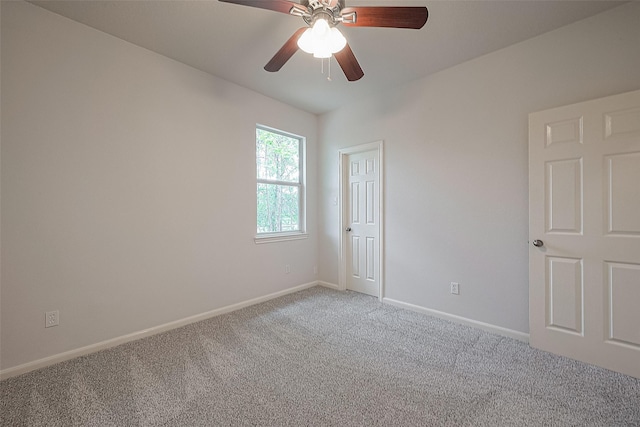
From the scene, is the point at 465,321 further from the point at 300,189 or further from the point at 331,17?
the point at 331,17

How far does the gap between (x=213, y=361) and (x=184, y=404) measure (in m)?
0.45

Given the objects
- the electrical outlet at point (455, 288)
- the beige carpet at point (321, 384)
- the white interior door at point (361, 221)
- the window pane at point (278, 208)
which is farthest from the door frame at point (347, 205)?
the beige carpet at point (321, 384)

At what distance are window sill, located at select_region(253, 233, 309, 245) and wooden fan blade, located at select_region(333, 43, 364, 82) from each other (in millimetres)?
2152

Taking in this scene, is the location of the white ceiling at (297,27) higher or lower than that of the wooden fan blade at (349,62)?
higher

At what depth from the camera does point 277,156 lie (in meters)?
3.73

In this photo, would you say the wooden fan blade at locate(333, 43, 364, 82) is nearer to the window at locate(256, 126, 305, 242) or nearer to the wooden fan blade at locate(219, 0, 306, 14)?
the wooden fan blade at locate(219, 0, 306, 14)

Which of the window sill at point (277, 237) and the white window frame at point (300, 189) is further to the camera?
the white window frame at point (300, 189)

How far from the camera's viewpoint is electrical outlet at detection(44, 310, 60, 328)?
2.00 metres

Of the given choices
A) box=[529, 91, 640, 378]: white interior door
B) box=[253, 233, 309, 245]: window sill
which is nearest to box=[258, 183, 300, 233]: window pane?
box=[253, 233, 309, 245]: window sill

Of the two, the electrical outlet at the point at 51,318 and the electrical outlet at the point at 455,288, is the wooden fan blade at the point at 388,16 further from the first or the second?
the electrical outlet at the point at 51,318

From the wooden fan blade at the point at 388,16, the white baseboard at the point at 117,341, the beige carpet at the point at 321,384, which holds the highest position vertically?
the wooden fan blade at the point at 388,16

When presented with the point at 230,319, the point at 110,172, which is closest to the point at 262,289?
the point at 230,319

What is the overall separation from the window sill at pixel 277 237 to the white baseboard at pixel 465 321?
1.44 metres

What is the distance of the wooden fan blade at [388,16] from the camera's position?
1.45 m
